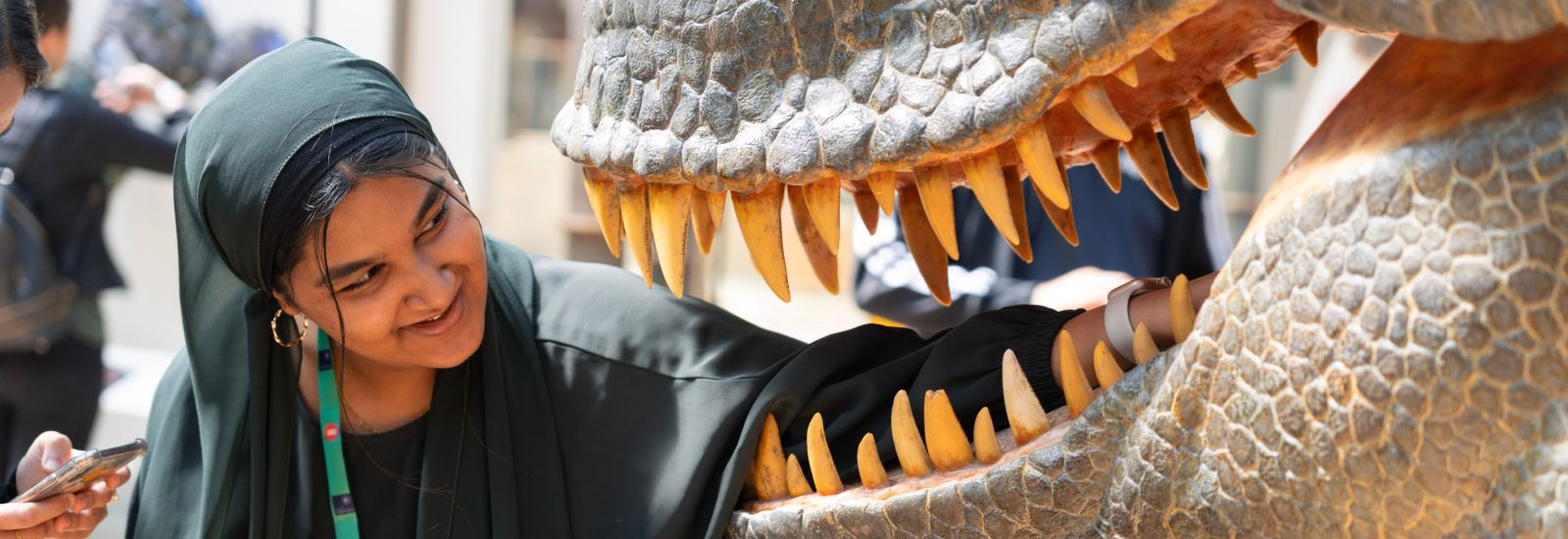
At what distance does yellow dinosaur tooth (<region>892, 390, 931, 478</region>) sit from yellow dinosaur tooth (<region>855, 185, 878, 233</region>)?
6.0 inches

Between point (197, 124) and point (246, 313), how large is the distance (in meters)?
0.20

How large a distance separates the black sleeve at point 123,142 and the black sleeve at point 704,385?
5.87 ft

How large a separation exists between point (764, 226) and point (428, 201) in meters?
0.44

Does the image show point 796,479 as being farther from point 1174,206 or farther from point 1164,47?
point 1164,47

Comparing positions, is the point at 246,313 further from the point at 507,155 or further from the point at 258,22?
the point at 507,155

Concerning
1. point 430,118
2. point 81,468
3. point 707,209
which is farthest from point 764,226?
point 430,118

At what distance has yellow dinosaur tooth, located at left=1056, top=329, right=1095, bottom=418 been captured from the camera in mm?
1065

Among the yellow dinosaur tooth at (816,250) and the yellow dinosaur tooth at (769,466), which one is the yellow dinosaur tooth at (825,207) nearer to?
the yellow dinosaur tooth at (816,250)

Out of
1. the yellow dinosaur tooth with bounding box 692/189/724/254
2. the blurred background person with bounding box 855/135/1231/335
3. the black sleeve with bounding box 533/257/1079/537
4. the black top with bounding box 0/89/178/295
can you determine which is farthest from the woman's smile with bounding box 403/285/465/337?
the black top with bounding box 0/89/178/295

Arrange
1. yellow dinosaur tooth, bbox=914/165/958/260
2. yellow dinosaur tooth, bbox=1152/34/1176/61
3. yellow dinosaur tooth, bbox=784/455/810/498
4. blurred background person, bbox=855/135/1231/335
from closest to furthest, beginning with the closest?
1. yellow dinosaur tooth, bbox=1152/34/1176/61
2. yellow dinosaur tooth, bbox=914/165/958/260
3. yellow dinosaur tooth, bbox=784/455/810/498
4. blurred background person, bbox=855/135/1231/335

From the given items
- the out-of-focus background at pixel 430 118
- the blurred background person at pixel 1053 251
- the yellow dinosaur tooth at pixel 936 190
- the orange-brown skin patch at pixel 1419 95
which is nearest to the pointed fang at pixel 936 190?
the yellow dinosaur tooth at pixel 936 190

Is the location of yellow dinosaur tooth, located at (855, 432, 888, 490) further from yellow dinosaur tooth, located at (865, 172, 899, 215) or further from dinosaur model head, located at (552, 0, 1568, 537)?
yellow dinosaur tooth, located at (865, 172, 899, 215)

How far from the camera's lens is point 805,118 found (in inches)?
40.1

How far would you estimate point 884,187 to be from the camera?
3.44 feet
